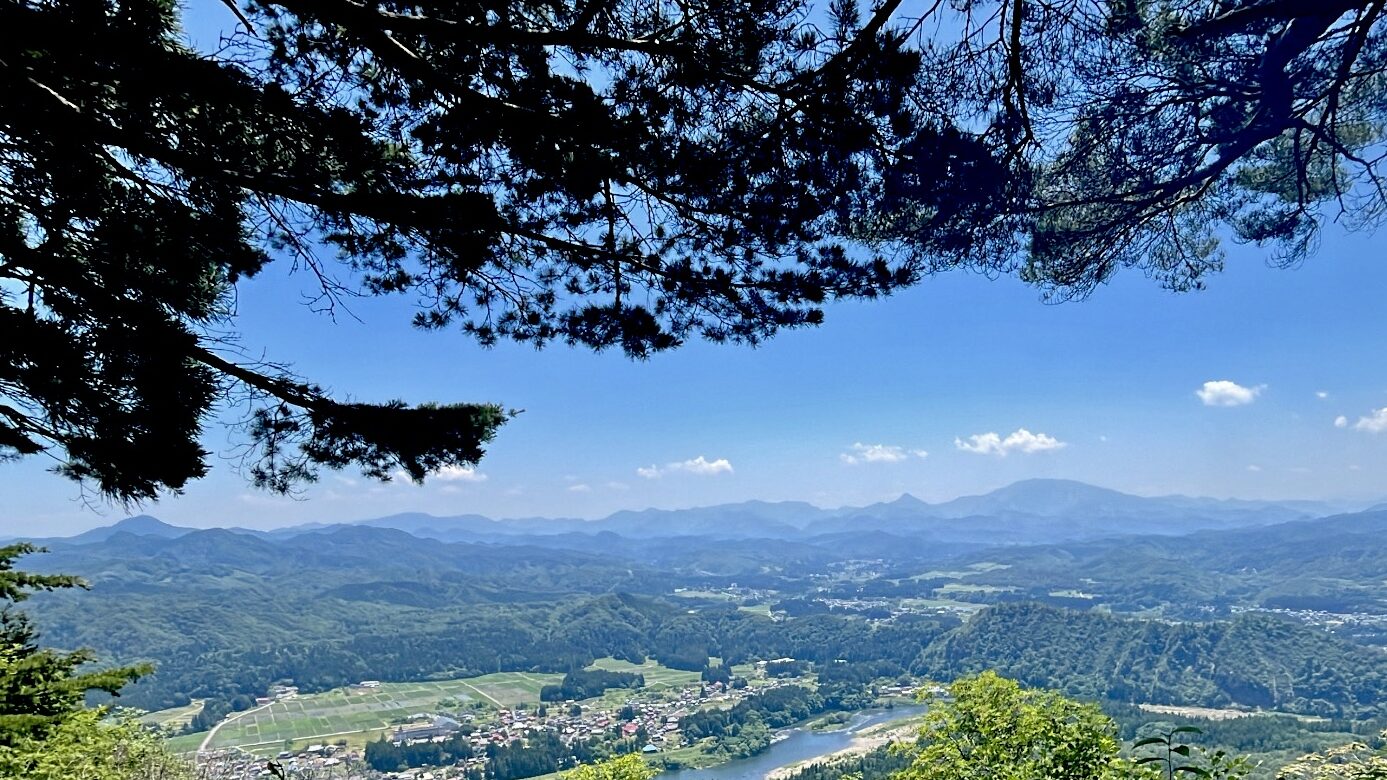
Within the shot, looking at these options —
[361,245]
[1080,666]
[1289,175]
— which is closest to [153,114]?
[361,245]

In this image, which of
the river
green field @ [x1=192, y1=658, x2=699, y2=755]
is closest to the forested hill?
the river

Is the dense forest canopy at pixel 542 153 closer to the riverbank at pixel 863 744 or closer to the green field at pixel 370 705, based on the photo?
the riverbank at pixel 863 744

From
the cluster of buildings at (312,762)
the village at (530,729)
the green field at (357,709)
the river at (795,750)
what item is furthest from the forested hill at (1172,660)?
the cluster of buildings at (312,762)

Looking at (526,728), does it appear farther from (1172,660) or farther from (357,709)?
(1172,660)

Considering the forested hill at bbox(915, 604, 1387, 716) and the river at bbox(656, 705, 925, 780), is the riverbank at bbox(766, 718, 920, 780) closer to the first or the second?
the river at bbox(656, 705, 925, 780)

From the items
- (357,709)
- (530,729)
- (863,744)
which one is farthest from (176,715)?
(863,744)
